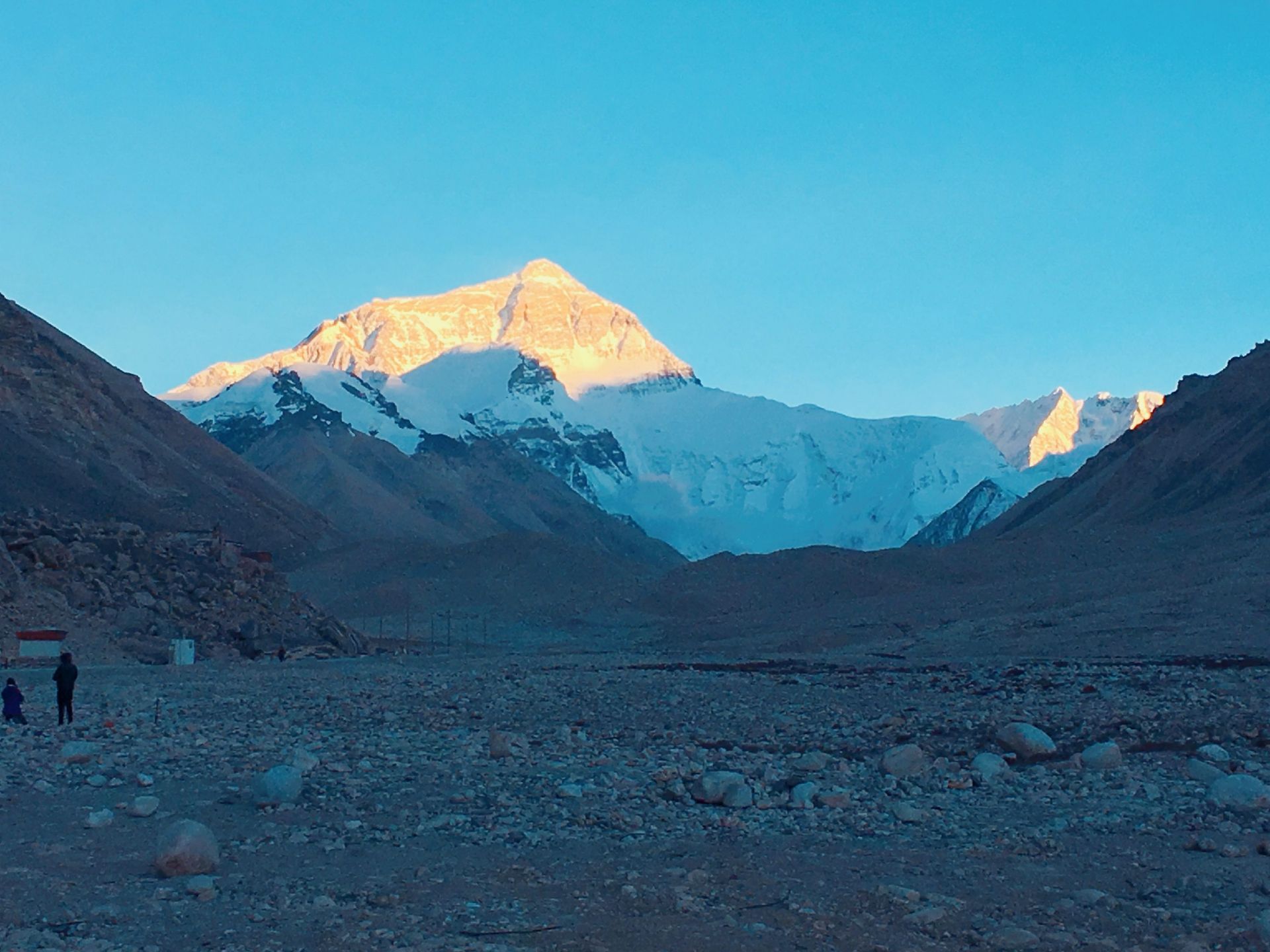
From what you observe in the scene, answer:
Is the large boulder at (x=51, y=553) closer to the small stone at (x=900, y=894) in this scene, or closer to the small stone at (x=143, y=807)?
the small stone at (x=143, y=807)

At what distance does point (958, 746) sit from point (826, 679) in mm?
11241

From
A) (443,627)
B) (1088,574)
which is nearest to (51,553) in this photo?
(443,627)

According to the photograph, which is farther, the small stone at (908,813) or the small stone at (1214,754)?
the small stone at (1214,754)

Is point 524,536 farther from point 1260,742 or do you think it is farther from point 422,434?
point 422,434

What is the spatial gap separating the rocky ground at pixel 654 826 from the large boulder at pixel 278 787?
38 millimetres

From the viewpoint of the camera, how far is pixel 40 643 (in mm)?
30453

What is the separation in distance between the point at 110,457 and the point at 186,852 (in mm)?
70185

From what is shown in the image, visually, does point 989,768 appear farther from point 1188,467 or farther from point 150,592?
point 1188,467

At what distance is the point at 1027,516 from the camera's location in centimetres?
9088

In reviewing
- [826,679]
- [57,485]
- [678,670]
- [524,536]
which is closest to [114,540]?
[678,670]

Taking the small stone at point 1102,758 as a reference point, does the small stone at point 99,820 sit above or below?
below

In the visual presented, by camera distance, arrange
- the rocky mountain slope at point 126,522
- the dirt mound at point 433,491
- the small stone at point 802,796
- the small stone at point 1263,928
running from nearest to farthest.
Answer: the small stone at point 1263,928, the small stone at point 802,796, the rocky mountain slope at point 126,522, the dirt mound at point 433,491

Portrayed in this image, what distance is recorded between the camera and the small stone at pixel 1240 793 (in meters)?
11.0

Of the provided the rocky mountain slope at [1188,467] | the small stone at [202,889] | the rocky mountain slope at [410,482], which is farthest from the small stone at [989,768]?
the rocky mountain slope at [410,482]
